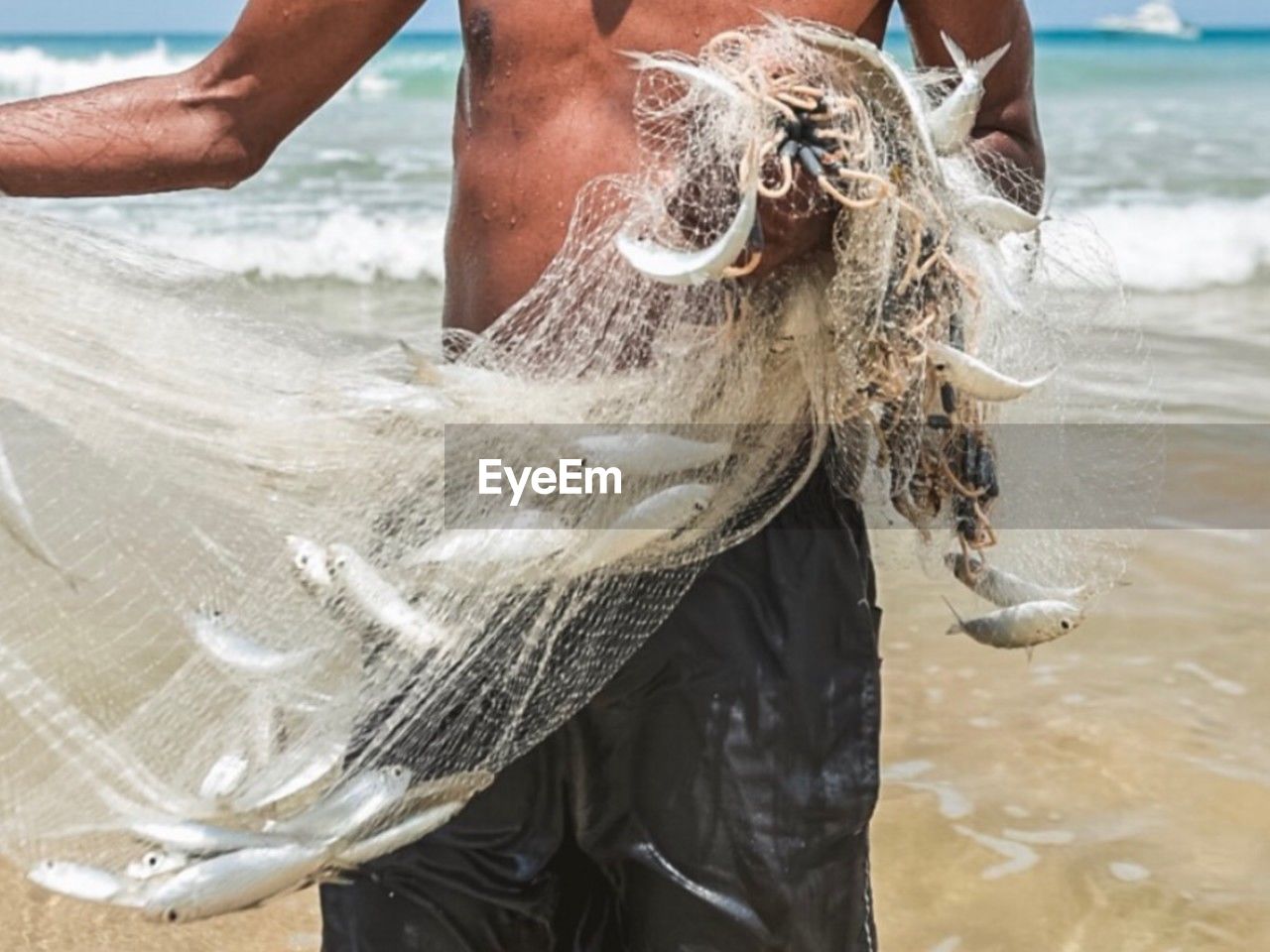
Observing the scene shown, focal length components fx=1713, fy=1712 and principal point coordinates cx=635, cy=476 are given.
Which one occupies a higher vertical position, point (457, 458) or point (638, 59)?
point (638, 59)

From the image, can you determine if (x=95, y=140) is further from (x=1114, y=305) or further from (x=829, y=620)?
(x=1114, y=305)

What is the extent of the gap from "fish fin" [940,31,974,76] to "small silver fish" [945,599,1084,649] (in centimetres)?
60

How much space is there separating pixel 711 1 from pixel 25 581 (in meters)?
0.97

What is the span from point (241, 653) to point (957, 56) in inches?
38.6

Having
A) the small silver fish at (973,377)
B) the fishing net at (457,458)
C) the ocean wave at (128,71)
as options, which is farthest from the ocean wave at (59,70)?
the small silver fish at (973,377)

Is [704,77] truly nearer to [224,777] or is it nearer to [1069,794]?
[224,777]

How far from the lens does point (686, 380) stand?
69.1 inches

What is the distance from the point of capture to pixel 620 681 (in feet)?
6.00

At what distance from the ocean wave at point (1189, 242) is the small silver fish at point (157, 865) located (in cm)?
735

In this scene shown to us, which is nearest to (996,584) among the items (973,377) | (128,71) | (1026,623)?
(1026,623)

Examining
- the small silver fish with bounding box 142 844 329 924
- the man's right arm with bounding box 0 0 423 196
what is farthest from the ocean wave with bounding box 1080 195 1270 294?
the small silver fish with bounding box 142 844 329 924

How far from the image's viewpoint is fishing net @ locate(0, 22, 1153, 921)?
5.47ft

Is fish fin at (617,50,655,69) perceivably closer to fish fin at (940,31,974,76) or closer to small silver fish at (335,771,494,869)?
fish fin at (940,31,974,76)

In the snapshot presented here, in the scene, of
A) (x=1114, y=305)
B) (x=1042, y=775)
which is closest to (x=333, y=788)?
(x=1114, y=305)
